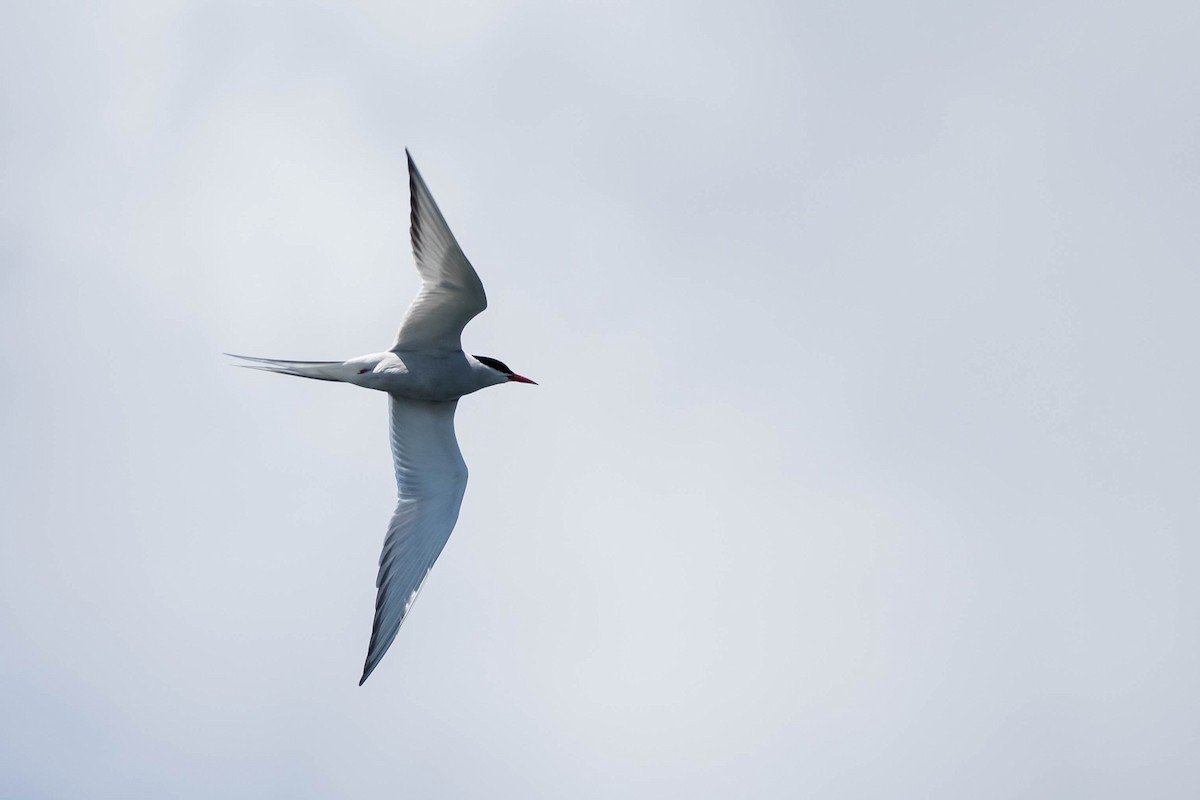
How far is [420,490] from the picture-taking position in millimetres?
14141

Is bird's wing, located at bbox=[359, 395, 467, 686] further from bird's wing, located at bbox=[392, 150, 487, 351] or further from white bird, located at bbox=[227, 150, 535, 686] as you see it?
bird's wing, located at bbox=[392, 150, 487, 351]

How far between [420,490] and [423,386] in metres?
1.24

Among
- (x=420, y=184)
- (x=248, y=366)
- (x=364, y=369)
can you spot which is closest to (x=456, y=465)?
(x=364, y=369)

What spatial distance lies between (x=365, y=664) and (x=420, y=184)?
13.9 feet

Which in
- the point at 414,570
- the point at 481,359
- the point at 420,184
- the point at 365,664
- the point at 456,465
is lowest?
the point at 365,664

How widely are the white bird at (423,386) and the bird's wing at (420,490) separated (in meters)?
0.01

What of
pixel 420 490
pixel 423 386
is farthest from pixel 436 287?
pixel 420 490

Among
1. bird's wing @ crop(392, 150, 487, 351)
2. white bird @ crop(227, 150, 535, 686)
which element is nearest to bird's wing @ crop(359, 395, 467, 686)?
white bird @ crop(227, 150, 535, 686)

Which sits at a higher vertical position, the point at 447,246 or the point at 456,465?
the point at 447,246

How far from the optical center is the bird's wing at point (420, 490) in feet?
44.2

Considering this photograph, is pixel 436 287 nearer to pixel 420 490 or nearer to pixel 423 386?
pixel 423 386

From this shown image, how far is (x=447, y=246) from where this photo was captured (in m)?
12.4

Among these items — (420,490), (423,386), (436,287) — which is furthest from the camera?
(420,490)

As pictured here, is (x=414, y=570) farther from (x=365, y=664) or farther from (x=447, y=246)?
(x=447, y=246)
